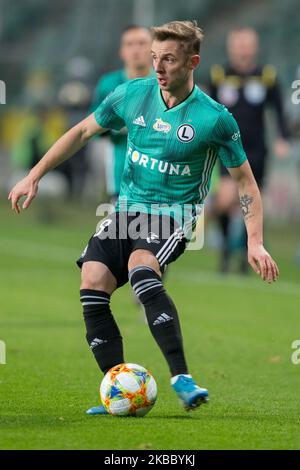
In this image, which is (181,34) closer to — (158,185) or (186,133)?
(186,133)

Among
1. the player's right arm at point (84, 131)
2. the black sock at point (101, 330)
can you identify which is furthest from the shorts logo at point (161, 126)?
the black sock at point (101, 330)

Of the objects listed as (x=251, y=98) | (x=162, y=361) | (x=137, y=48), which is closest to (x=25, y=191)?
(x=162, y=361)

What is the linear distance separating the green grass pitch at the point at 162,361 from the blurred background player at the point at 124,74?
148 cm

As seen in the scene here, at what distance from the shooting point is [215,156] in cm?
693

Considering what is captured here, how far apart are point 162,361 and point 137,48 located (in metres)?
2.97

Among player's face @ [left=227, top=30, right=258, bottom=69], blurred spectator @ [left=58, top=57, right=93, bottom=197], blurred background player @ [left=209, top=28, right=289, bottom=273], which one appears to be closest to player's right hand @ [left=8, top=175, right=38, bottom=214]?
player's face @ [left=227, top=30, right=258, bottom=69]

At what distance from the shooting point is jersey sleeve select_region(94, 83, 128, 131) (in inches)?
275

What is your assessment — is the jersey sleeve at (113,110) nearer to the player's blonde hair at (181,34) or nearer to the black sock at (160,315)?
the player's blonde hair at (181,34)

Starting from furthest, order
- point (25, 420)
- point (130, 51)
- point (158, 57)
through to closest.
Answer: point (130, 51), point (158, 57), point (25, 420)

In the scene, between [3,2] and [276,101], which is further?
[3,2]

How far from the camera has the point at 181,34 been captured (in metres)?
6.54

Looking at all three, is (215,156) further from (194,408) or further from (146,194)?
(194,408)
